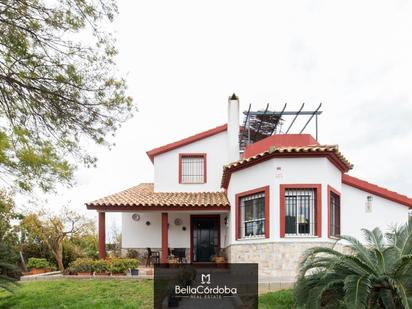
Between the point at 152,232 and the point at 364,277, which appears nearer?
the point at 364,277

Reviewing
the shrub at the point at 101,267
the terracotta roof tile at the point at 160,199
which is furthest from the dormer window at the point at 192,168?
the shrub at the point at 101,267

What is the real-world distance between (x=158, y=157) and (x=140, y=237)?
157 inches

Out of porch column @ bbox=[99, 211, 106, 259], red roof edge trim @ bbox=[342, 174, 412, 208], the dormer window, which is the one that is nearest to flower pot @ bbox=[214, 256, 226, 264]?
the dormer window

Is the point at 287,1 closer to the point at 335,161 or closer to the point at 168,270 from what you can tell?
the point at 335,161

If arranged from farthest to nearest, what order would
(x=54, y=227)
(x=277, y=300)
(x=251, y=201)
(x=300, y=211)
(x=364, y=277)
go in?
(x=54, y=227) → (x=251, y=201) → (x=300, y=211) → (x=277, y=300) → (x=364, y=277)

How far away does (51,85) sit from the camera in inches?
360

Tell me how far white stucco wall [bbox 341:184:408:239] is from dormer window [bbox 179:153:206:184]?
706 cm

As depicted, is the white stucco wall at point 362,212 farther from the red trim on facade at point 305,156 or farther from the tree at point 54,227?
the tree at point 54,227

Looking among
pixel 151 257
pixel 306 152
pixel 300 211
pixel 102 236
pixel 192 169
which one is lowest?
pixel 151 257

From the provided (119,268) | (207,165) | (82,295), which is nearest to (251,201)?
(207,165)

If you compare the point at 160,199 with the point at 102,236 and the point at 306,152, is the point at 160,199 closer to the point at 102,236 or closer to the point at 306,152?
the point at 102,236

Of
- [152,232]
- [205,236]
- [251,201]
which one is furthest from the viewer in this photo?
[205,236]

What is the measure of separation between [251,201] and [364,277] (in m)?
7.79

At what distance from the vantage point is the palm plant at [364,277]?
741cm
